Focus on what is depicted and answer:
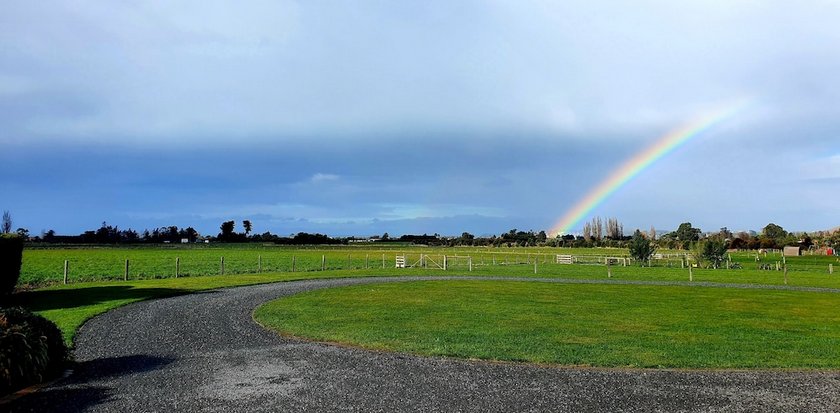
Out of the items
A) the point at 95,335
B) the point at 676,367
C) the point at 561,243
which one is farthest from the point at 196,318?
the point at 561,243

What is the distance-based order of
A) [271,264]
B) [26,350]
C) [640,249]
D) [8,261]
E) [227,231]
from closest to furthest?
[26,350] < [8,261] < [271,264] < [640,249] < [227,231]

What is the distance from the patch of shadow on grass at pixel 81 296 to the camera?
19784mm

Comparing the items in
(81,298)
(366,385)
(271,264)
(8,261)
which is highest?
(8,261)

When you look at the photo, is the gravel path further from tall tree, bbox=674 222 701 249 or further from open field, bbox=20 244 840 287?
tall tree, bbox=674 222 701 249

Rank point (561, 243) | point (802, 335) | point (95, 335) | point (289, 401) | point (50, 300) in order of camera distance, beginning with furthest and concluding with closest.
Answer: point (561, 243), point (50, 300), point (802, 335), point (95, 335), point (289, 401)

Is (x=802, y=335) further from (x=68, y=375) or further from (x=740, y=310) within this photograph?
(x=68, y=375)

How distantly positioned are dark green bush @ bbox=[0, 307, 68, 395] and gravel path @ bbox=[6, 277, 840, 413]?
438 mm

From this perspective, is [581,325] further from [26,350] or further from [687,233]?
[687,233]

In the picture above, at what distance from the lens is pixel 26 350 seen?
8625 mm

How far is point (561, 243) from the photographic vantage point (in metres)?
170

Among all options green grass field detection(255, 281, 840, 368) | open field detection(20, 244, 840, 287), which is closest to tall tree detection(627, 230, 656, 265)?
open field detection(20, 244, 840, 287)

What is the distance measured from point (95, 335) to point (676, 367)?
13.3m

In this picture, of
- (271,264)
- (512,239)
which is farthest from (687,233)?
(271,264)

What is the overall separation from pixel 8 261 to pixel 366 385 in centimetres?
2037
